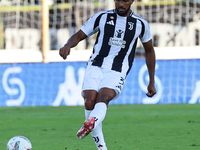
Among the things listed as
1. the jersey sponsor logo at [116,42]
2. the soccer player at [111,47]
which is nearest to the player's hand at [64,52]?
the soccer player at [111,47]

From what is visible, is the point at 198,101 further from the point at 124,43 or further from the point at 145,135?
the point at 124,43

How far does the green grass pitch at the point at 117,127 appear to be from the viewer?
5.25 m

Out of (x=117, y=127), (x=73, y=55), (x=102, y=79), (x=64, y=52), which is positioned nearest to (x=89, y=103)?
(x=102, y=79)

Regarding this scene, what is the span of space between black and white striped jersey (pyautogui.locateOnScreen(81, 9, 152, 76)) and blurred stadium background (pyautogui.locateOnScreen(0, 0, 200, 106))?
17.7 ft

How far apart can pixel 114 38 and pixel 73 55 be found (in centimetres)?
618

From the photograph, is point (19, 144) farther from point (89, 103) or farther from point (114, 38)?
point (114, 38)

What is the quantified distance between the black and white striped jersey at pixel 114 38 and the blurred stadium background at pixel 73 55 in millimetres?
5386

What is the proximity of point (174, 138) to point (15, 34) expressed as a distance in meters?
7.48

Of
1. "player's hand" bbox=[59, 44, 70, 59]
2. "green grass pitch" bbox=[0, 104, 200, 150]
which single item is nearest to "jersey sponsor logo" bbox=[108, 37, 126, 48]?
"player's hand" bbox=[59, 44, 70, 59]

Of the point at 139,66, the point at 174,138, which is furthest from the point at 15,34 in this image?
the point at 174,138

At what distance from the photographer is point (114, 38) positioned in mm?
4570

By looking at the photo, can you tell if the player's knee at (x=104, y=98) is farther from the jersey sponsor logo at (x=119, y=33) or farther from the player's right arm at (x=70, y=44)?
the jersey sponsor logo at (x=119, y=33)

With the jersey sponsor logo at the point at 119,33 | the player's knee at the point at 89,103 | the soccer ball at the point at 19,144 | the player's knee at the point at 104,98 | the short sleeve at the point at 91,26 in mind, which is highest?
the short sleeve at the point at 91,26

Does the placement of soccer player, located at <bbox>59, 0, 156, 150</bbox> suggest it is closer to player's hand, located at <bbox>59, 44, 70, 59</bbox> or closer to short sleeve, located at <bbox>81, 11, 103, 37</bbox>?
short sleeve, located at <bbox>81, 11, 103, 37</bbox>
